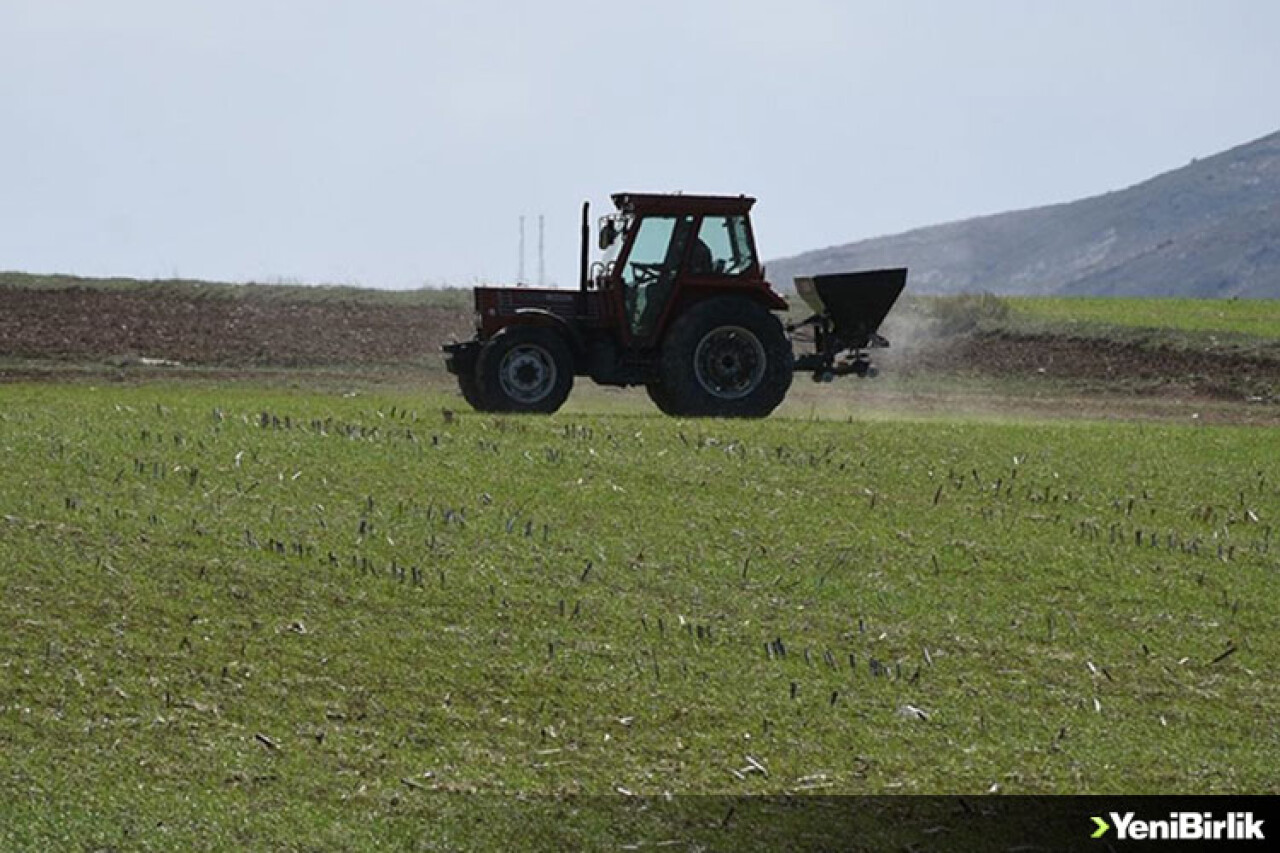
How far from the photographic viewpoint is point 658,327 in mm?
22844

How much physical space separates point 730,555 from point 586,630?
2332 millimetres

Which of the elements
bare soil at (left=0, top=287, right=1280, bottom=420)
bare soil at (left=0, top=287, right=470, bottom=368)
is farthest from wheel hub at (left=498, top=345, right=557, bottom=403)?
bare soil at (left=0, top=287, right=470, bottom=368)

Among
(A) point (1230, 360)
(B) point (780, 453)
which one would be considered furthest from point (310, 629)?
(A) point (1230, 360)

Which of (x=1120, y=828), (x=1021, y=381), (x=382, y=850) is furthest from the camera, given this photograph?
(x=1021, y=381)

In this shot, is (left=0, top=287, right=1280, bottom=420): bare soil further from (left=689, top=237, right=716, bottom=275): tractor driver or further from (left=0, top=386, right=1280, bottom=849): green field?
(left=0, top=386, right=1280, bottom=849): green field

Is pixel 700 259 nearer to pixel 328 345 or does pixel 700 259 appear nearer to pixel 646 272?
pixel 646 272

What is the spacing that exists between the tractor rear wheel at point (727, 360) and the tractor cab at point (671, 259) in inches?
10.3

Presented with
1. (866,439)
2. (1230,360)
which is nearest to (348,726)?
(866,439)

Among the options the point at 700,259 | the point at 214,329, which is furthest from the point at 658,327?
the point at 214,329

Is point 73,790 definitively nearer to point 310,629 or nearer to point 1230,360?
point 310,629

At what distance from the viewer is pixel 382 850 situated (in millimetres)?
8492

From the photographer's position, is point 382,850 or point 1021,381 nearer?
point 382,850

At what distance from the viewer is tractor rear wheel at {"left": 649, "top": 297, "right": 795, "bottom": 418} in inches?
886

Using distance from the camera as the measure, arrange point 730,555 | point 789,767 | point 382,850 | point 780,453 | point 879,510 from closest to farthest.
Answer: point 382,850
point 789,767
point 730,555
point 879,510
point 780,453
